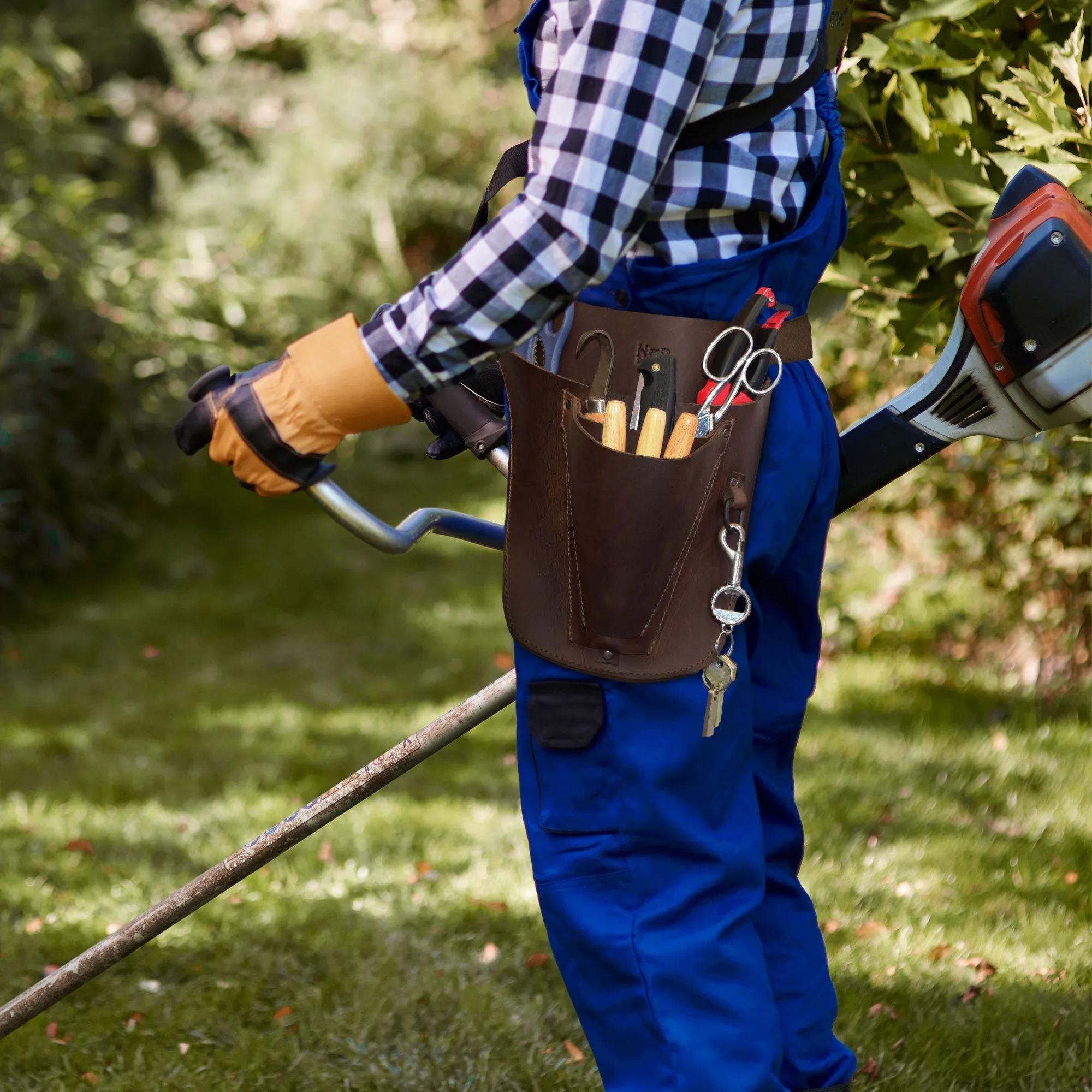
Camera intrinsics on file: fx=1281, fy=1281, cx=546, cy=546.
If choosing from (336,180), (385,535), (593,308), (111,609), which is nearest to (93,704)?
(111,609)

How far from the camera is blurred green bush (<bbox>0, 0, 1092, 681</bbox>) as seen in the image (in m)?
1.98

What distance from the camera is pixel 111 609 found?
534 centimetres

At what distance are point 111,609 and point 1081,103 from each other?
4.41 meters

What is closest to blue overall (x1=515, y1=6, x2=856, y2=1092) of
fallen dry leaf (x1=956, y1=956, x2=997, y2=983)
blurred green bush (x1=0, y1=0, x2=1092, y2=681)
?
blurred green bush (x1=0, y1=0, x2=1092, y2=681)

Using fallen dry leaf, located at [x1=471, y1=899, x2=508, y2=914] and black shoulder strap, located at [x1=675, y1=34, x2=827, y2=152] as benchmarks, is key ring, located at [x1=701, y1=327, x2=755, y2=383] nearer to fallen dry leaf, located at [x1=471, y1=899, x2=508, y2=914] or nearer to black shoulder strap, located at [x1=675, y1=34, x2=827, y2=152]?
black shoulder strap, located at [x1=675, y1=34, x2=827, y2=152]

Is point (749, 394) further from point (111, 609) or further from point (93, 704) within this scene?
point (111, 609)

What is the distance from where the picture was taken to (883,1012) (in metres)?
2.37

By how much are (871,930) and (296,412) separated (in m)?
1.79

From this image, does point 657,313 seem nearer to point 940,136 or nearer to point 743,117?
point 743,117

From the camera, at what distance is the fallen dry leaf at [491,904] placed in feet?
9.31

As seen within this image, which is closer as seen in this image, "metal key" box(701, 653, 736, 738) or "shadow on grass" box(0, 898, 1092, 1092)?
"metal key" box(701, 653, 736, 738)

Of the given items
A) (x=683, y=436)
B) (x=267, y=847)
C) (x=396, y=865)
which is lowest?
(x=396, y=865)

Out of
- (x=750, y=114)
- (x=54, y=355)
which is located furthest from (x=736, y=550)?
(x=54, y=355)

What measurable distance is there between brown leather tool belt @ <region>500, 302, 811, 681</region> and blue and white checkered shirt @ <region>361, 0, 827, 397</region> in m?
0.13
